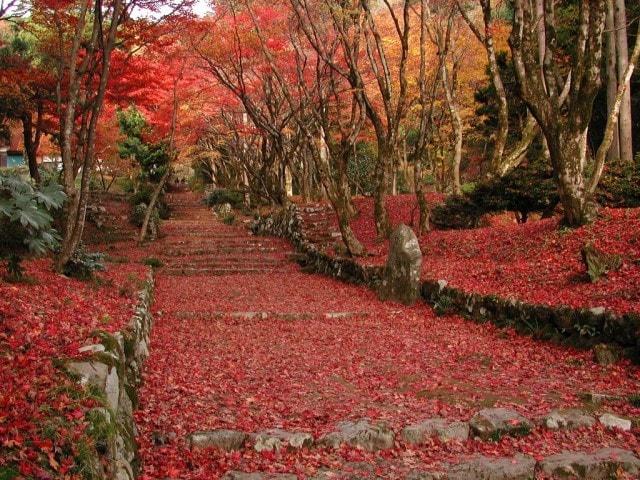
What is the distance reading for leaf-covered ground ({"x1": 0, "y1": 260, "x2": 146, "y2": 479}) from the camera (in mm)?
2828

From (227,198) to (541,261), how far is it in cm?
2202

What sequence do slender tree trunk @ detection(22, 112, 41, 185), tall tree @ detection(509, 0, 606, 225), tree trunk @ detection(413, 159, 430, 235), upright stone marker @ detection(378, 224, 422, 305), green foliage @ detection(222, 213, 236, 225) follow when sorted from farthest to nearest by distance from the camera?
1. green foliage @ detection(222, 213, 236, 225)
2. slender tree trunk @ detection(22, 112, 41, 185)
3. tree trunk @ detection(413, 159, 430, 235)
4. upright stone marker @ detection(378, 224, 422, 305)
5. tall tree @ detection(509, 0, 606, 225)

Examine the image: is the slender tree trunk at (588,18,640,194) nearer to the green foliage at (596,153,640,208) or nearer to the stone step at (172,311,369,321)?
the green foliage at (596,153,640,208)

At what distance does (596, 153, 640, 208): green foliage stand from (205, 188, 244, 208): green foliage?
1920 centimetres

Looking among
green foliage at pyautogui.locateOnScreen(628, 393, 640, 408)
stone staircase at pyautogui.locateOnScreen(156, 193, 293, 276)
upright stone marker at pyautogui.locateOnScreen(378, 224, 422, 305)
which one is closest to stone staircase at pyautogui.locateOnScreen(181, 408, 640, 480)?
green foliage at pyautogui.locateOnScreen(628, 393, 640, 408)

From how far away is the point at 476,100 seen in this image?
71.8 feet

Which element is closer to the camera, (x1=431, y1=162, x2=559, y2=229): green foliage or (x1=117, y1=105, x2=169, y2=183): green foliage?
(x1=431, y1=162, x2=559, y2=229): green foliage

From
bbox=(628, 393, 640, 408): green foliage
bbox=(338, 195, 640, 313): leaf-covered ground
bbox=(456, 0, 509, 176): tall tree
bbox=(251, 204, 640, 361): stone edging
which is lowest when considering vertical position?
bbox=(628, 393, 640, 408): green foliage

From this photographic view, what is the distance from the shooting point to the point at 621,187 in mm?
13008

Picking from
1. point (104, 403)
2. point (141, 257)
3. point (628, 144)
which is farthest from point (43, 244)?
point (628, 144)

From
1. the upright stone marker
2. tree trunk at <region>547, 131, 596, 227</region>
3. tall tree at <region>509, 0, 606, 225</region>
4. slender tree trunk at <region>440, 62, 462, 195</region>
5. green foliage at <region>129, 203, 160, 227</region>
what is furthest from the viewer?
green foliage at <region>129, 203, 160, 227</region>

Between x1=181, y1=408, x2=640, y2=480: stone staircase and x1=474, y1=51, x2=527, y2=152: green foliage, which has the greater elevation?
x1=474, y1=51, x2=527, y2=152: green foliage

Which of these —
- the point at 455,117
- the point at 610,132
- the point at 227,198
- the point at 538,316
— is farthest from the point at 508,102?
the point at 227,198

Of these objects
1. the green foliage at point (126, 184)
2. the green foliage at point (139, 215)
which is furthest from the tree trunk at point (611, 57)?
the green foliage at point (126, 184)
